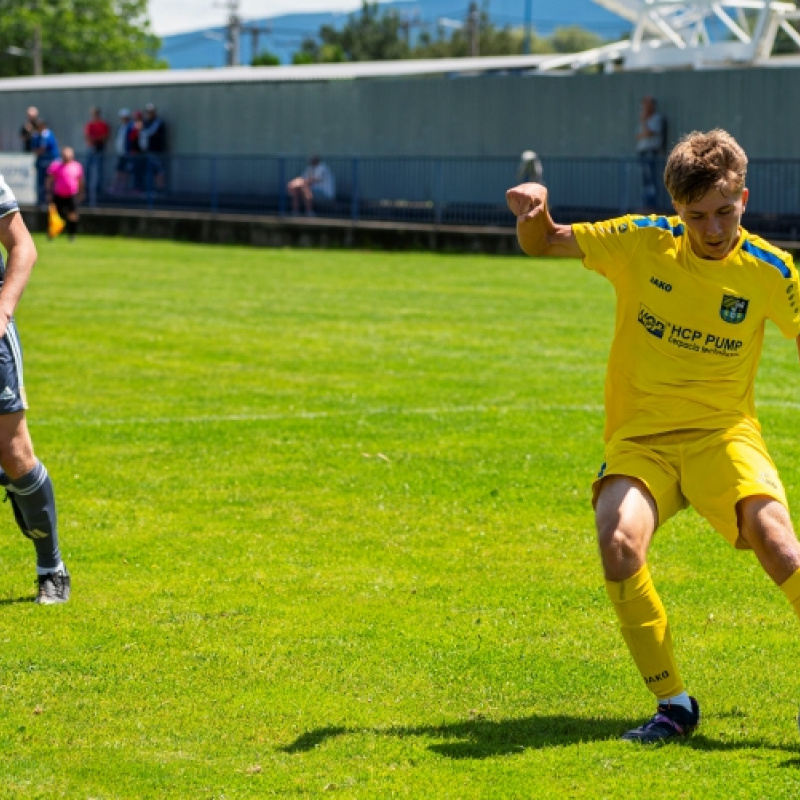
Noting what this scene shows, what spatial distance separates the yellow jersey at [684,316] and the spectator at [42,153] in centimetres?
3150

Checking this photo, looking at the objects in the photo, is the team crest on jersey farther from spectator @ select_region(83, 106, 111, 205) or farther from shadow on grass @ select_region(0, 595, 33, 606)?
spectator @ select_region(83, 106, 111, 205)

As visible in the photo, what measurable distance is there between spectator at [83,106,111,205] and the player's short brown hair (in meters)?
33.0

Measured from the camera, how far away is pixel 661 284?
5.16 m

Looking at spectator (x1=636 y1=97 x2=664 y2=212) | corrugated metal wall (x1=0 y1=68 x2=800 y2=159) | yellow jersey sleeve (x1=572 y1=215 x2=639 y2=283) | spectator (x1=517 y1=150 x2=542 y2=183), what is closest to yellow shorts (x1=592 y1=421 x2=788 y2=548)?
yellow jersey sleeve (x1=572 y1=215 x2=639 y2=283)

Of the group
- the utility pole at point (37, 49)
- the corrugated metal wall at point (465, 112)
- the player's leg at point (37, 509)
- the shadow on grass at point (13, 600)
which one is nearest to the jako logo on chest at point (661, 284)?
the player's leg at point (37, 509)

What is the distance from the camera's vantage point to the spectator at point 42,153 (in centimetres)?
3553

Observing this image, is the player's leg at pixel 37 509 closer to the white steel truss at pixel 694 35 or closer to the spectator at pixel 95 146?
the white steel truss at pixel 694 35

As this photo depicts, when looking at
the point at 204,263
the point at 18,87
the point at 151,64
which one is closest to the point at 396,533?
the point at 204,263

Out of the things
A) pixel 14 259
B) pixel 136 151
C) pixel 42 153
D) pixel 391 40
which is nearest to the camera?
pixel 14 259

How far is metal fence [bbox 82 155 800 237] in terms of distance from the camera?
25.4 meters

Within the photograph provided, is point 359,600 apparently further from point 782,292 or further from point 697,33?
point 697,33

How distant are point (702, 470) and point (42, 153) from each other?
33.0 metres

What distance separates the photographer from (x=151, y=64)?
393 feet

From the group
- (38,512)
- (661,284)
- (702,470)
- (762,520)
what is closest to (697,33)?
(38,512)
